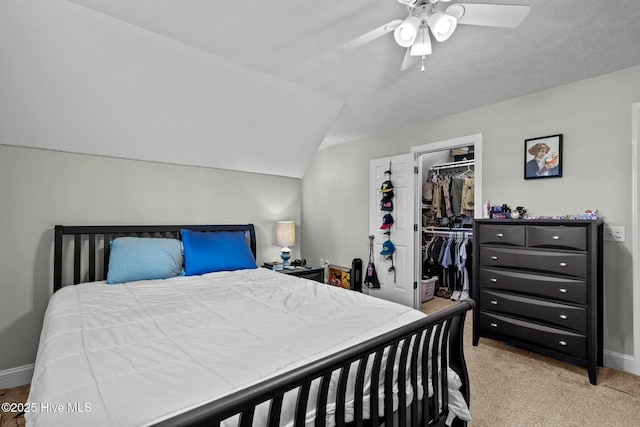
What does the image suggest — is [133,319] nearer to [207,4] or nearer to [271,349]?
[271,349]

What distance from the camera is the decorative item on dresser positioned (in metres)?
2.27

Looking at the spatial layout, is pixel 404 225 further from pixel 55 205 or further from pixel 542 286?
pixel 55 205

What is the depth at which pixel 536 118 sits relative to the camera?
289 cm

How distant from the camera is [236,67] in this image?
2441mm

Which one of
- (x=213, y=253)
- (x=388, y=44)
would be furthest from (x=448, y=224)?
(x=213, y=253)

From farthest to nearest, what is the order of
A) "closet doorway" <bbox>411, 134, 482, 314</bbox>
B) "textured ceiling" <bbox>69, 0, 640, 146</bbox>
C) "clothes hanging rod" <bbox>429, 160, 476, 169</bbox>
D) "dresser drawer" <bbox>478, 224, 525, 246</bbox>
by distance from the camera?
"clothes hanging rod" <bbox>429, 160, 476, 169</bbox>, "closet doorway" <bbox>411, 134, 482, 314</bbox>, "dresser drawer" <bbox>478, 224, 525, 246</bbox>, "textured ceiling" <bbox>69, 0, 640, 146</bbox>

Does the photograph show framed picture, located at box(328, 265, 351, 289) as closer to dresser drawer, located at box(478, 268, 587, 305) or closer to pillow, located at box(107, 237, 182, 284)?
dresser drawer, located at box(478, 268, 587, 305)

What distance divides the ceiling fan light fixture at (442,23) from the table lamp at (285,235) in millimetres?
2748

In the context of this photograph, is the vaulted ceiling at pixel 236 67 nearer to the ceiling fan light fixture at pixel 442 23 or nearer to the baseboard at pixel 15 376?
the ceiling fan light fixture at pixel 442 23

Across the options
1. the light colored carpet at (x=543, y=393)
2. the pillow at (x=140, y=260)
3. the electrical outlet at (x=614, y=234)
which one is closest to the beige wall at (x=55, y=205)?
the pillow at (x=140, y=260)

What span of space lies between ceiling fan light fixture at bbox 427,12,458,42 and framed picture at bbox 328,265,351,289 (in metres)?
3.54

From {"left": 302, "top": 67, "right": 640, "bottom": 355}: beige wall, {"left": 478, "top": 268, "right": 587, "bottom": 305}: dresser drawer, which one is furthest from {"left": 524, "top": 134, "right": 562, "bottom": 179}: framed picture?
{"left": 478, "top": 268, "right": 587, "bottom": 305}: dresser drawer

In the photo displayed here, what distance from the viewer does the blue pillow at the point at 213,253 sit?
2.75 metres

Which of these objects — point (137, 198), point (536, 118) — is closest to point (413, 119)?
point (536, 118)
